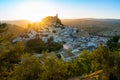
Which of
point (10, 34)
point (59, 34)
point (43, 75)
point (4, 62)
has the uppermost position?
point (10, 34)

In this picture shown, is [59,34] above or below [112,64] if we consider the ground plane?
below

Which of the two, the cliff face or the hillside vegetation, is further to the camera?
the cliff face

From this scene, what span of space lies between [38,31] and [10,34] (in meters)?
83.0

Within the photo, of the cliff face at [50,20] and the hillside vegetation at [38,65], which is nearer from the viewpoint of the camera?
the hillside vegetation at [38,65]

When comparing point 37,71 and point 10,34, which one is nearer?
point 10,34

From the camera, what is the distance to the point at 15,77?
2505 cm

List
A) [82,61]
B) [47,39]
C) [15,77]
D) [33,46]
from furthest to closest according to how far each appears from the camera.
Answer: [47,39] < [33,46] < [82,61] < [15,77]

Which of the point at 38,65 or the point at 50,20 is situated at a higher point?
the point at 38,65

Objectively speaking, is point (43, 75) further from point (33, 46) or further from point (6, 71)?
point (33, 46)

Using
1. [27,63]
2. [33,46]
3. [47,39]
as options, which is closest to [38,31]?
[47,39]

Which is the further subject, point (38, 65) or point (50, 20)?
point (50, 20)

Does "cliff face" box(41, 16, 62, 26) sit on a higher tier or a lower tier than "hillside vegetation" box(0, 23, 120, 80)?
lower

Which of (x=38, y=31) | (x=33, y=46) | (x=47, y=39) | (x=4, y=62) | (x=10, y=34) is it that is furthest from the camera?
(x=38, y=31)

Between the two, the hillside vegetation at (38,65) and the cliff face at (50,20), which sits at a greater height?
the hillside vegetation at (38,65)
